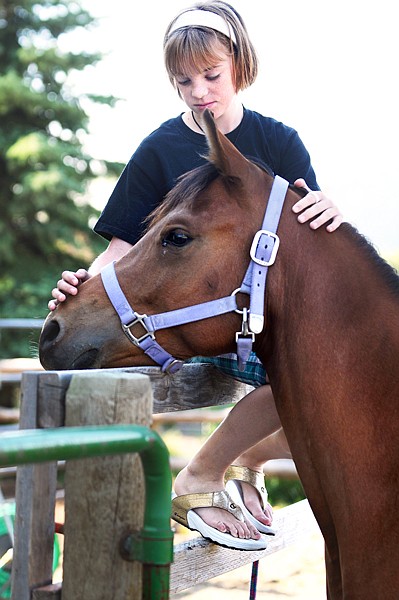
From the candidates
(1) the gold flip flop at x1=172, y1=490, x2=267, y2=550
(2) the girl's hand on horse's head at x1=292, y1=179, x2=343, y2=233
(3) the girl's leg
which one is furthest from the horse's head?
(1) the gold flip flop at x1=172, y1=490, x2=267, y2=550

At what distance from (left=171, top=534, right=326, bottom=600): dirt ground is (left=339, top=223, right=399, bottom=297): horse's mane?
384cm

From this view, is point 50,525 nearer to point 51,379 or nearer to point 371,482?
point 51,379

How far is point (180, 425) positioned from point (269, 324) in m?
11.6

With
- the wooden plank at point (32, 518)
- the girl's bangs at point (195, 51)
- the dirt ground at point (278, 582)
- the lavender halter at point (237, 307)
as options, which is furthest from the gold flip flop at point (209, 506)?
the dirt ground at point (278, 582)

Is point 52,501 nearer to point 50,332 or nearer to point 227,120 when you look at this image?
point 50,332

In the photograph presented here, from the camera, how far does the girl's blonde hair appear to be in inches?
105

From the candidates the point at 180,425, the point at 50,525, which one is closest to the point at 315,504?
the point at 50,525

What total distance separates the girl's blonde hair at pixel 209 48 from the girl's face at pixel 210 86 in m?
0.02

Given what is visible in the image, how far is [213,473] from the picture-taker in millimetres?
2641

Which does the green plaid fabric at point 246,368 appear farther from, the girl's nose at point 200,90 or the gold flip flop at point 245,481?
the girl's nose at point 200,90

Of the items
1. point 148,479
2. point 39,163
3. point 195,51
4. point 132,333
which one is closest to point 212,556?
point 132,333

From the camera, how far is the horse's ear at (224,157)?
7.29 feet

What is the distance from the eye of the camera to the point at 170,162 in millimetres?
2881

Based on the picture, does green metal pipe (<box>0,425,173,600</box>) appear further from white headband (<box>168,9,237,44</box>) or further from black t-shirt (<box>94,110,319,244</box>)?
white headband (<box>168,9,237,44</box>)
